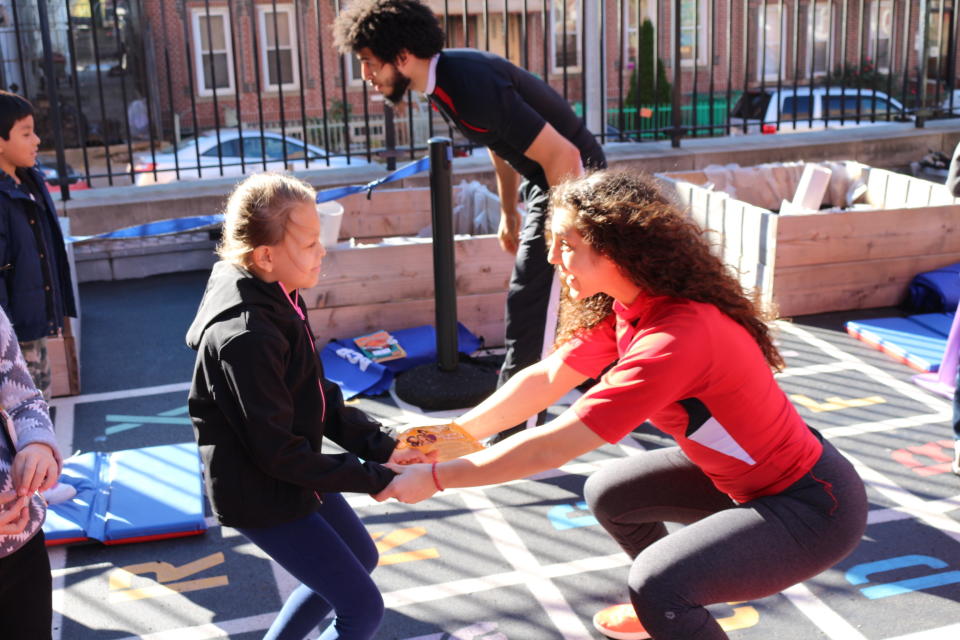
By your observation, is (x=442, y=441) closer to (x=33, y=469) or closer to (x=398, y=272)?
(x=33, y=469)

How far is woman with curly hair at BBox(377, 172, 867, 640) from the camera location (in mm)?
2529

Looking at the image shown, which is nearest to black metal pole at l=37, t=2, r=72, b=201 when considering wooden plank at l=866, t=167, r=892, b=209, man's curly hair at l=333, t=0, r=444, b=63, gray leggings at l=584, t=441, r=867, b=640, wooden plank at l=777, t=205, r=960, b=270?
man's curly hair at l=333, t=0, r=444, b=63

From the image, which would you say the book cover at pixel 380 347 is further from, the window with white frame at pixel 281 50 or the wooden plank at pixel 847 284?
the window with white frame at pixel 281 50

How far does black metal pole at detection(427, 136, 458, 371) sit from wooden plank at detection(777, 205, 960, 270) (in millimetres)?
2125

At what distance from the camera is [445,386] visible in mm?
5195

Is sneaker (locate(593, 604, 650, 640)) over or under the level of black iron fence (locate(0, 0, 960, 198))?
under

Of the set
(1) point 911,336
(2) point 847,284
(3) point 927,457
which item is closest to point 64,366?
(3) point 927,457

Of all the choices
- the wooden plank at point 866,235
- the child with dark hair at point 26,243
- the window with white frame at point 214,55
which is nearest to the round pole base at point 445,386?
the child with dark hair at point 26,243

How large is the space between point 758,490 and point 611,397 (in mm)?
513

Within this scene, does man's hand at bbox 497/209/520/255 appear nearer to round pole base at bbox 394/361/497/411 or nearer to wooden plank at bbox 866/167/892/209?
round pole base at bbox 394/361/497/411

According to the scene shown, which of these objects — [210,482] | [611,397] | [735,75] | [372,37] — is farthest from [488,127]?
[735,75]

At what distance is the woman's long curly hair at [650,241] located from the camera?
262cm

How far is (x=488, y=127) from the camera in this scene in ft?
13.7

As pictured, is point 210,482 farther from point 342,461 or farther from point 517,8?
point 517,8
